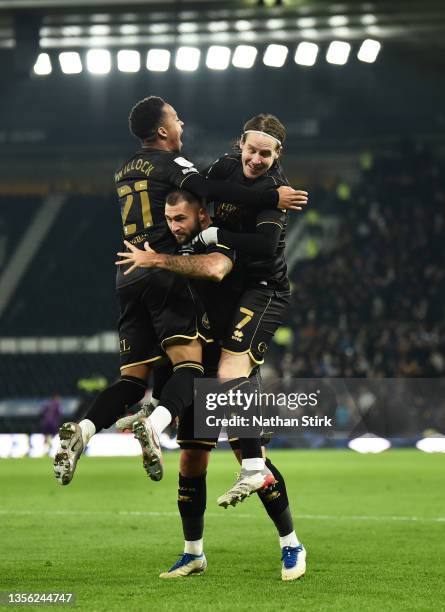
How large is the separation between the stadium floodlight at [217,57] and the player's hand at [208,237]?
17.7 meters

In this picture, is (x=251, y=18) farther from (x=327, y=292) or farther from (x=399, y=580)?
(x=399, y=580)

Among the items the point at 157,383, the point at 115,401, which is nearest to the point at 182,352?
the point at 115,401

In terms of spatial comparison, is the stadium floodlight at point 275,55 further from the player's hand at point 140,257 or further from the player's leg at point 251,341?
the player's hand at point 140,257

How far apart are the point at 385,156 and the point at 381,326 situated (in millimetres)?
6604

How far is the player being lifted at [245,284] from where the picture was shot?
5883mm

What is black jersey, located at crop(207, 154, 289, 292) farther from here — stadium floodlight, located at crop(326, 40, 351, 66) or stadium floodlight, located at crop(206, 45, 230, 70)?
stadium floodlight, located at crop(206, 45, 230, 70)

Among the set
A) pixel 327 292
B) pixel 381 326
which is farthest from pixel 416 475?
pixel 327 292

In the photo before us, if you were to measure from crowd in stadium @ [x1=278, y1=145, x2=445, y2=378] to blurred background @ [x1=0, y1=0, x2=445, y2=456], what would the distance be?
49 mm

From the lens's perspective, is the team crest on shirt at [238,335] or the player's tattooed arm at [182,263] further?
the team crest on shirt at [238,335]

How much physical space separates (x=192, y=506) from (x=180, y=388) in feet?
2.94

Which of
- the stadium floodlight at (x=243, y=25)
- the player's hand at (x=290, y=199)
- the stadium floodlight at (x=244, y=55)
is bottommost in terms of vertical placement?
the player's hand at (x=290, y=199)

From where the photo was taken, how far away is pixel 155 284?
586 cm

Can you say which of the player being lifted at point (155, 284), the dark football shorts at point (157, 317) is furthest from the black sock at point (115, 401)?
the dark football shorts at point (157, 317)

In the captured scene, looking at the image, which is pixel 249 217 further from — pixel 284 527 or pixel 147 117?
pixel 284 527
